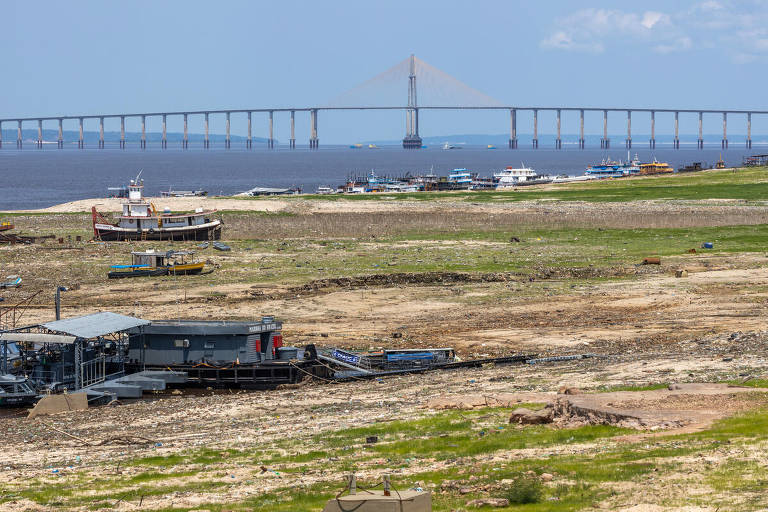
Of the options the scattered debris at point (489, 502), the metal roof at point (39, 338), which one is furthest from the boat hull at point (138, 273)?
the scattered debris at point (489, 502)

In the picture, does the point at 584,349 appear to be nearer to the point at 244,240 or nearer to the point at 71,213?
the point at 244,240

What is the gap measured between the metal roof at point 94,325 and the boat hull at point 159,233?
1343 inches

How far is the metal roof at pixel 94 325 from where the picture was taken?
3269cm

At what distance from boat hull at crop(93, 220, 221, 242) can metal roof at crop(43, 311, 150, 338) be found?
3412cm

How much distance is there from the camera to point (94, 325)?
33.8 meters

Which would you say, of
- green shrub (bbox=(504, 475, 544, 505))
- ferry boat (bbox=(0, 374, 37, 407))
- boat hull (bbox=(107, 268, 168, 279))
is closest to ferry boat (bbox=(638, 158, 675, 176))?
boat hull (bbox=(107, 268, 168, 279))

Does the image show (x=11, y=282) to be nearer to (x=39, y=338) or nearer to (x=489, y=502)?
(x=39, y=338)

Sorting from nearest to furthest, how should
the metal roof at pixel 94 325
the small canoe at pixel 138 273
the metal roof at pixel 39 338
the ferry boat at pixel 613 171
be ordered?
1. the metal roof at pixel 39 338
2. the metal roof at pixel 94 325
3. the small canoe at pixel 138 273
4. the ferry boat at pixel 613 171

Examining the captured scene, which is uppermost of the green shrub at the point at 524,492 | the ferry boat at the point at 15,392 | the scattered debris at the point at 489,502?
the green shrub at the point at 524,492

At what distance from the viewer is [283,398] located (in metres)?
29.9

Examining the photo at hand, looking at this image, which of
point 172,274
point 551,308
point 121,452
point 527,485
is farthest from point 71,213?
point 527,485

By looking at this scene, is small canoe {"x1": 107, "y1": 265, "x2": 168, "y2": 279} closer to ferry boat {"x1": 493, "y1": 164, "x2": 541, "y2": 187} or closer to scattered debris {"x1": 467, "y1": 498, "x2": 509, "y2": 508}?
scattered debris {"x1": 467, "y1": 498, "x2": 509, "y2": 508}

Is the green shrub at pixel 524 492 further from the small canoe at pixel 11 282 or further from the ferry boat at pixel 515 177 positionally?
the ferry boat at pixel 515 177

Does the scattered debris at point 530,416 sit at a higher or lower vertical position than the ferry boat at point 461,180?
lower
